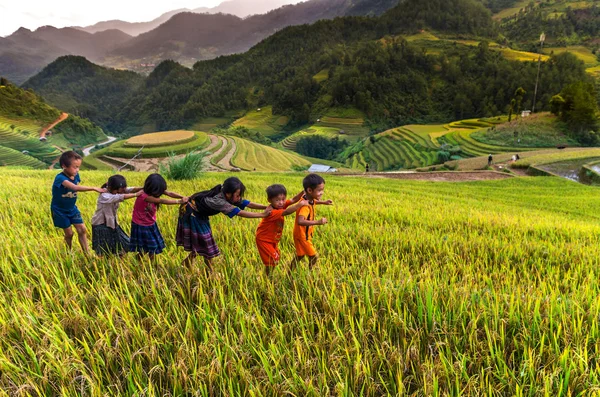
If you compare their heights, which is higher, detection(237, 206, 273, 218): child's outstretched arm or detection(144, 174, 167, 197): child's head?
detection(144, 174, 167, 197): child's head

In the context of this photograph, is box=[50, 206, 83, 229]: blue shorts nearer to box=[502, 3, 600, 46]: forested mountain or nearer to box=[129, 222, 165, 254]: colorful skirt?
box=[129, 222, 165, 254]: colorful skirt

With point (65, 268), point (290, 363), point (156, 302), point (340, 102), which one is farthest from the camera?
point (340, 102)

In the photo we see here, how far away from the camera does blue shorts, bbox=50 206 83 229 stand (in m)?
3.89

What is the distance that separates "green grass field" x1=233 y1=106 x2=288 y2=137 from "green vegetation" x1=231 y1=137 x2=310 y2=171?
4949 cm

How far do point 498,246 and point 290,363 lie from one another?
11.7ft

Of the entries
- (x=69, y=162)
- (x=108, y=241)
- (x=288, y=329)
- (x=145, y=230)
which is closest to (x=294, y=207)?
(x=288, y=329)

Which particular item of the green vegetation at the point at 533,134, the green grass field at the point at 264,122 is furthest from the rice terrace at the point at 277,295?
the green grass field at the point at 264,122

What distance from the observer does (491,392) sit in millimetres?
1464

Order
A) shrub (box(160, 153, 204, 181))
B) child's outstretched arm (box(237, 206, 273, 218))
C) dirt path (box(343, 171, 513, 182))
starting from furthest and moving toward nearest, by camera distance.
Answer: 1. dirt path (box(343, 171, 513, 182))
2. shrub (box(160, 153, 204, 181))
3. child's outstretched arm (box(237, 206, 273, 218))

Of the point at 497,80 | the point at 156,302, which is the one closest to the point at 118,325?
the point at 156,302

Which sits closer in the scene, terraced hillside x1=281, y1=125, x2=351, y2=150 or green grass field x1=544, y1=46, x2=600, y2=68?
terraced hillside x1=281, y1=125, x2=351, y2=150

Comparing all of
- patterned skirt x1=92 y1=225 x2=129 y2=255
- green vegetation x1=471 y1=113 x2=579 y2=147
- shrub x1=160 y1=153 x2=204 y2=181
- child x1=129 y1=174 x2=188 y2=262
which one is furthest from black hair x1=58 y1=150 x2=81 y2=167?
green vegetation x1=471 y1=113 x2=579 y2=147

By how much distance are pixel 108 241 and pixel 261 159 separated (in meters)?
67.1

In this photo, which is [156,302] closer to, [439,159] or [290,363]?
[290,363]
